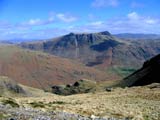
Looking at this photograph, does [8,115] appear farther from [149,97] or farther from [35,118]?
Result: [149,97]

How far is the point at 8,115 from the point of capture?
2767 centimetres

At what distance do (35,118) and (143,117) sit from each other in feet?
50.8

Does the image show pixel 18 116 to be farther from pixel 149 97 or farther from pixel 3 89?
pixel 3 89

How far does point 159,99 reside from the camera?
58.5m

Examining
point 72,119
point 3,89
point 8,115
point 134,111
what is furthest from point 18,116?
point 3,89

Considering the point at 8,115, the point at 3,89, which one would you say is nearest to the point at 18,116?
the point at 8,115

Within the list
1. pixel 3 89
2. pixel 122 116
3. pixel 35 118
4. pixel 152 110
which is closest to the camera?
pixel 35 118

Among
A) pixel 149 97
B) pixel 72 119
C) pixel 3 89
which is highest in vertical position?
pixel 72 119

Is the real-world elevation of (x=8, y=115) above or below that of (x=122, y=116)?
above

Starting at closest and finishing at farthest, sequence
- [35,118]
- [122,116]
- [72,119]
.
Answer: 1. [35,118]
2. [72,119]
3. [122,116]

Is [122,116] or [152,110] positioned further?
[152,110]

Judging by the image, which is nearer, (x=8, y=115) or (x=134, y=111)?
(x=8, y=115)

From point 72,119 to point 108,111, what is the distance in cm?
1314

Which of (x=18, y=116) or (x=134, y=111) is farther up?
(x=18, y=116)
